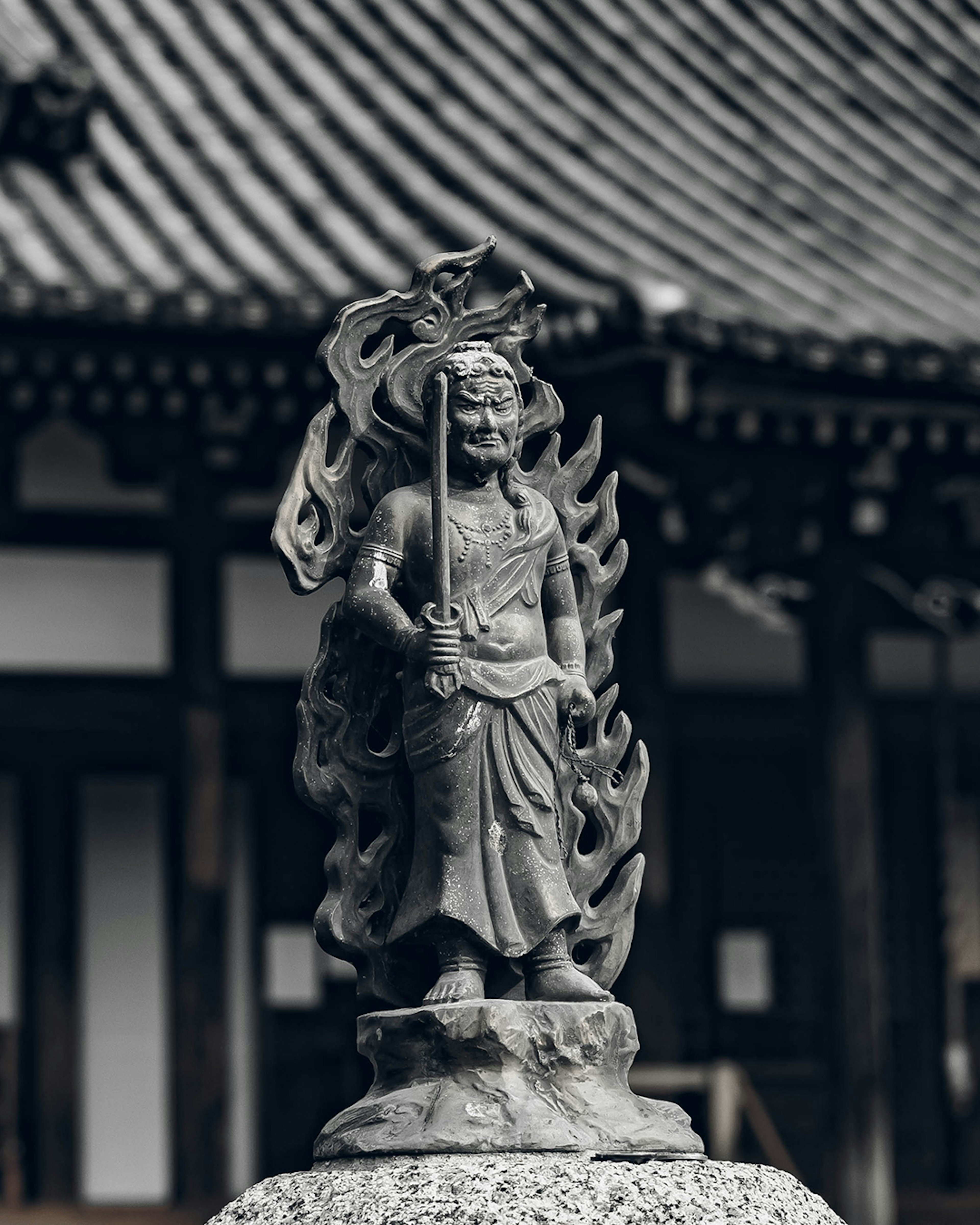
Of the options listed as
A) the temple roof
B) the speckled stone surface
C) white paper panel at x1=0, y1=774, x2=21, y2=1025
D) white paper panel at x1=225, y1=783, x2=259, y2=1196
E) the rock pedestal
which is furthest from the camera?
white paper panel at x1=225, y1=783, x2=259, y2=1196

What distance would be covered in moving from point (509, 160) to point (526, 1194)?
8979 millimetres

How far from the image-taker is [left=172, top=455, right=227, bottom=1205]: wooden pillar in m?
10.4

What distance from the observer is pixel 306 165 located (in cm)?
1239

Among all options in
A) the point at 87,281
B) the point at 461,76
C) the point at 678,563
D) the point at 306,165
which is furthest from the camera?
the point at 461,76

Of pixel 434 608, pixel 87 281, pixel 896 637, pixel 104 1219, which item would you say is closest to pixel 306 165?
pixel 87 281

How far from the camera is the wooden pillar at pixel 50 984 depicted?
432 inches

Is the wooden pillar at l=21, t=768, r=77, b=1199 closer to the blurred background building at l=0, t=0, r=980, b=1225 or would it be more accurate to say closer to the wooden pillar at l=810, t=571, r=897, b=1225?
the blurred background building at l=0, t=0, r=980, b=1225

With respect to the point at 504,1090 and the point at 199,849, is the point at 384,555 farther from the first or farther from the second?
the point at 199,849

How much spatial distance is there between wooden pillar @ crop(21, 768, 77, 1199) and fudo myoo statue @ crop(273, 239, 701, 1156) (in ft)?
20.0

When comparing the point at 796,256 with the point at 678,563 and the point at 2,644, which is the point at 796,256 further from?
the point at 2,644

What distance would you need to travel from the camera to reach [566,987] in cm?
501

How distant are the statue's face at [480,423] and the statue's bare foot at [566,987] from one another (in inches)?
46.4

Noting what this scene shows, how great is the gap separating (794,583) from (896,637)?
1.07 m

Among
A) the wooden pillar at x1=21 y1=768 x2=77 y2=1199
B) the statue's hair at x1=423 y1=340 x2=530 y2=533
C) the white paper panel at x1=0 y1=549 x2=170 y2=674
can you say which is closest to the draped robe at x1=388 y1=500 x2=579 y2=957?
the statue's hair at x1=423 y1=340 x2=530 y2=533
